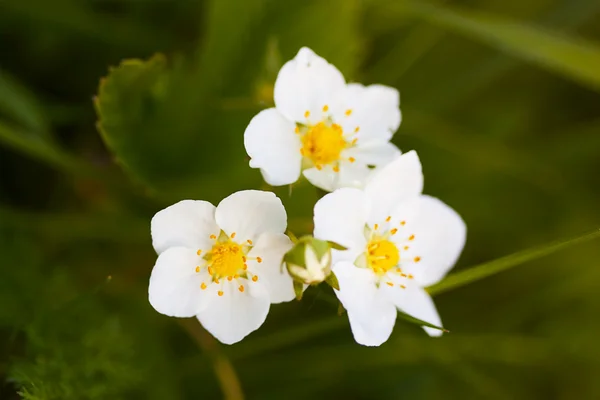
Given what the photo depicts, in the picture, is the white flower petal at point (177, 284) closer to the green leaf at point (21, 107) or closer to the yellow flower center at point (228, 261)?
the yellow flower center at point (228, 261)

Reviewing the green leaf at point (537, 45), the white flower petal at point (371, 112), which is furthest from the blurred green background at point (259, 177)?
the white flower petal at point (371, 112)

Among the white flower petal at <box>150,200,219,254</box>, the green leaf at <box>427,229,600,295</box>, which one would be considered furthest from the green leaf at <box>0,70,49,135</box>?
the green leaf at <box>427,229,600,295</box>

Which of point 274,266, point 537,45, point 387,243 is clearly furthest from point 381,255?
point 537,45

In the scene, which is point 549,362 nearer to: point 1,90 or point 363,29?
point 363,29


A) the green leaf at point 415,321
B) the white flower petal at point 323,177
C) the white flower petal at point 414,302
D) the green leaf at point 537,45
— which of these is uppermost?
the green leaf at point 537,45

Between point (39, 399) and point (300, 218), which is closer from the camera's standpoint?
point (39, 399)

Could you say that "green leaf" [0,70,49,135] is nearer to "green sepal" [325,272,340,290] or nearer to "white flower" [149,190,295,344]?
"white flower" [149,190,295,344]

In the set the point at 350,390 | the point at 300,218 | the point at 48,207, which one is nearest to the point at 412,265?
the point at 300,218
